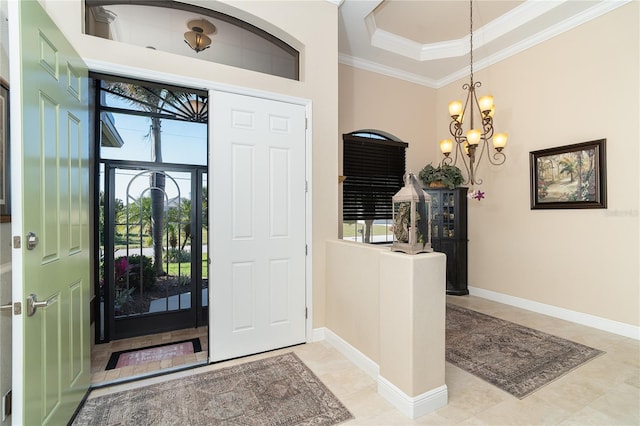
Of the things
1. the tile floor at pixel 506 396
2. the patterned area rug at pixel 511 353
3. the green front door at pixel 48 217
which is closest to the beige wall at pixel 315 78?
the tile floor at pixel 506 396

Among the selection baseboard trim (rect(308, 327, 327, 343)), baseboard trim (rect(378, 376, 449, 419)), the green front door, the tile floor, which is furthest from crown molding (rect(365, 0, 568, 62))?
baseboard trim (rect(378, 376, 449, 419))

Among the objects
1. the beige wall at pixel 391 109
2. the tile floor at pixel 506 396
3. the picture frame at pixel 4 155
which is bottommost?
the tile floor at pixel 506 396

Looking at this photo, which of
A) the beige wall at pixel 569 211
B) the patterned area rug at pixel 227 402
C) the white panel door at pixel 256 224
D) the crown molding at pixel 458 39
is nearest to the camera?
the patterned area rug at pixel 227 402

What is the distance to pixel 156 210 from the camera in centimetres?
352

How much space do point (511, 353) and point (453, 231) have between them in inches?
86.7

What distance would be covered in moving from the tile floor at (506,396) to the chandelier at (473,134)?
7.19 feet

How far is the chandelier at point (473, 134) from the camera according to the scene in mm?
3312

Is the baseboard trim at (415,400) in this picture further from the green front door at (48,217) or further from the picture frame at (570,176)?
the picture frame at (570,176)

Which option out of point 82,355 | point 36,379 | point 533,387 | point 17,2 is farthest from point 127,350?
point 533,387

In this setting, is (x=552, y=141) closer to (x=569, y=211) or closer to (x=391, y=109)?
(x=569, y=211)

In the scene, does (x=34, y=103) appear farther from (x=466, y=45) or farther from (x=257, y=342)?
(x=466, y=45)

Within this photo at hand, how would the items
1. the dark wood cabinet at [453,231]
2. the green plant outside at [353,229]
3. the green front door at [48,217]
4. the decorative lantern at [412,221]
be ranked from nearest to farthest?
the green front door at [48,217] → the decorative lantern at [412,221] → the green plant outside at [353,229] → the dark wood cabinet at [453,231]

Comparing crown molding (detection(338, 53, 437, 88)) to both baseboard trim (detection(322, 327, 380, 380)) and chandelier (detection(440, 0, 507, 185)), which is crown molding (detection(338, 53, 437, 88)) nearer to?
chandelier (detection(440, 0, 507, 185))

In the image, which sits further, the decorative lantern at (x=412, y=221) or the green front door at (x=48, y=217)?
the decorative lantern at (x=412, y=221)
